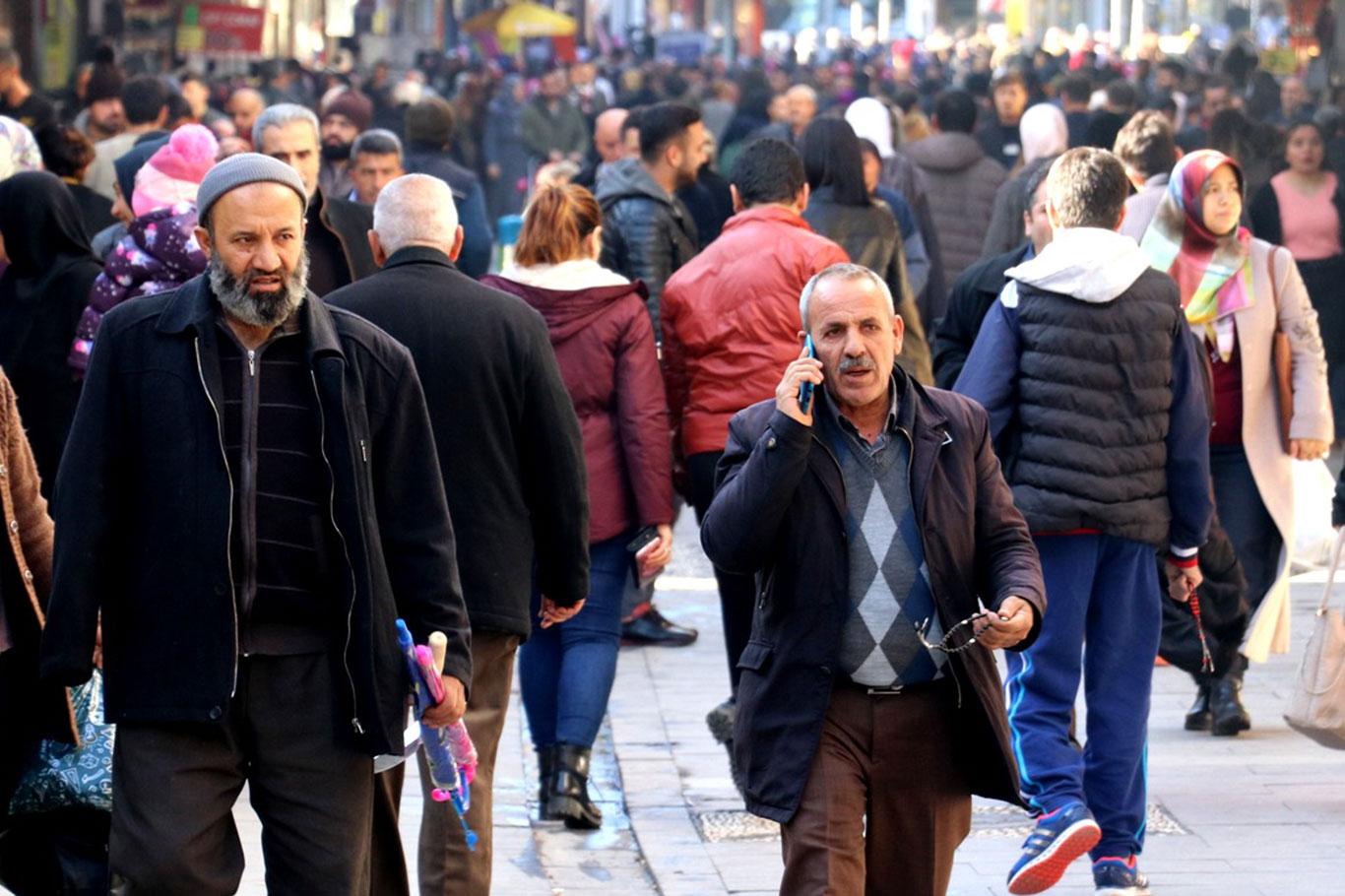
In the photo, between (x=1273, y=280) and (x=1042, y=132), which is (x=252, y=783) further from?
(x=1042, y=132)

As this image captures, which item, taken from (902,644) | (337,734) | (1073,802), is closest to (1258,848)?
(1073,802)

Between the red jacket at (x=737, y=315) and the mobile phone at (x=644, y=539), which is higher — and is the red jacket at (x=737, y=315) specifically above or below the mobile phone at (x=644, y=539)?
above

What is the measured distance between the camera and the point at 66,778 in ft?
17.1

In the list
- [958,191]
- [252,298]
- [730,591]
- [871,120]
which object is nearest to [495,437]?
[730,591]

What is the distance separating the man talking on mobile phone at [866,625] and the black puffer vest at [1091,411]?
4.03ft

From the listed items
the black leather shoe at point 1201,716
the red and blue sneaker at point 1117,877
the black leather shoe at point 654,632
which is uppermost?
the red and blue sneaker at point 1117,877

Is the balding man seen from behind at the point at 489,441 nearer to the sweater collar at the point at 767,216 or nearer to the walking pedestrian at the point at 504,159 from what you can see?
the sweater collar at the point at 767,216

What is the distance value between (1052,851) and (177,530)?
7.90 feet

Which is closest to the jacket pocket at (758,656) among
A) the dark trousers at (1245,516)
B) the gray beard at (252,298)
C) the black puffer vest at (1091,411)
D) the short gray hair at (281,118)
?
the gray beard at (252,298)

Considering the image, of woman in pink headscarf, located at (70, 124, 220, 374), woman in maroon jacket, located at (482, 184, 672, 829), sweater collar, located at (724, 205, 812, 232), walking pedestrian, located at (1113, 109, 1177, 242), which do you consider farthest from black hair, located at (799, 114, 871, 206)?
woman in pink headscarf, located at (70, 124, 220, 374)

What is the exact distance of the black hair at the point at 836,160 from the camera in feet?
29.6

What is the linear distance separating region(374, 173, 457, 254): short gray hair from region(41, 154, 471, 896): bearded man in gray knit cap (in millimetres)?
1553

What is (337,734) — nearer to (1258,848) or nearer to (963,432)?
(963,432)

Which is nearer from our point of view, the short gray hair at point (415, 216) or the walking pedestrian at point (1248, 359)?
the short gray hair at point (415, 216)
